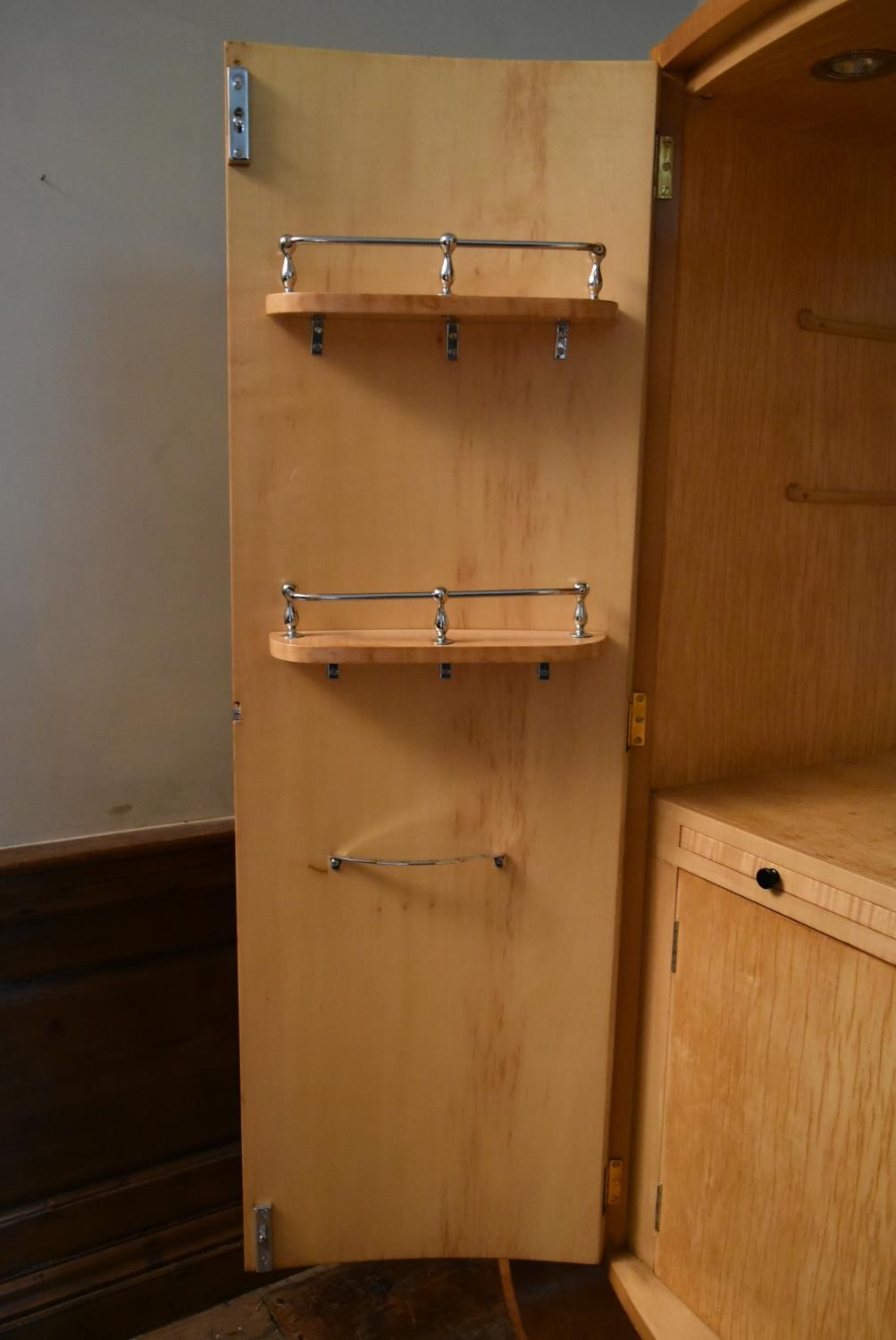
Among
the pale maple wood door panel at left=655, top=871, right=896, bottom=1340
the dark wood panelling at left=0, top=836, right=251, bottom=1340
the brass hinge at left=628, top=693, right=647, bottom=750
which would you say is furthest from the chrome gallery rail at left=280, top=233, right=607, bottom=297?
the dark wood panelling at left=0, top=836, right=251, bottom=1340

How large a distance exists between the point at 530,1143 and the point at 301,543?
944 mm

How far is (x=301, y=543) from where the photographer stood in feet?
4.24

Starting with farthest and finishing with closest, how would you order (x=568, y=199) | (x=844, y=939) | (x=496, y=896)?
(x=496, y=896), (x=568, y=199), (x=844, y=939)

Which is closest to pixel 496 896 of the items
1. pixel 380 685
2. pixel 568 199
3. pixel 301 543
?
pixel 380 685

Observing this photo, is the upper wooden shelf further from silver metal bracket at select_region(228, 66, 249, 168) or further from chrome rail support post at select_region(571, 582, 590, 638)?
chrome rail support post at select_region(571, 582, 590, 638)

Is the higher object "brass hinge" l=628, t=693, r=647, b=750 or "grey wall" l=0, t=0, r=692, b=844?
"grey wall" l=0, t=0, r=692, b=844

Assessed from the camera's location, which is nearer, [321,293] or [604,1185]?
[321,293]

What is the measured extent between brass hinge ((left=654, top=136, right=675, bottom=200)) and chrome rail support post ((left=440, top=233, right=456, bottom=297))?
305 millimetres

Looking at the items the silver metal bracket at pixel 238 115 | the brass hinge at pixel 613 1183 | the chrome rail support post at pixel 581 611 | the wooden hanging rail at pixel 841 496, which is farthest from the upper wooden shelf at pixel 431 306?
the brass hinge at pixel 613 1183

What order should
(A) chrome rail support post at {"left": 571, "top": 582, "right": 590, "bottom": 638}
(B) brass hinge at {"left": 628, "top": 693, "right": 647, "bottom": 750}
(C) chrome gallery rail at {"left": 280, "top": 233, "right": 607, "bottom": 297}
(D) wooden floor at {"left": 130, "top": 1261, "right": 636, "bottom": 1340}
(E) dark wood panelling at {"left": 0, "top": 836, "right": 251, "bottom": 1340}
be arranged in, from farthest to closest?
(D) wooden floor at {"left": 130, "top": 1261, "right": 636, "bottom": 1340} < (E) dark wood panelling at {"left": 0, "top": 836, "right": 251, "bottom": 1340} < (B) brass hinge at {"left": 628, "top": 693, "right": 647, "bottom": 750} < (A) chrome rail support post at {"left": 571, "top": 582, "right": 590, "bottom": 638} < (C) chrome gallery rail at {"left": 280, "top": 233, "right": 607, "bottom": 297}

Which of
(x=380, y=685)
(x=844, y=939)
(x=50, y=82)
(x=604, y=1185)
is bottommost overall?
(x=604, y=1185)

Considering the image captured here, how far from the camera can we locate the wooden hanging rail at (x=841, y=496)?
4.87 feet

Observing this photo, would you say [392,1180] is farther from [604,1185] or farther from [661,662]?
[661,662]

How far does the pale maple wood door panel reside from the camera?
3.69 feet
